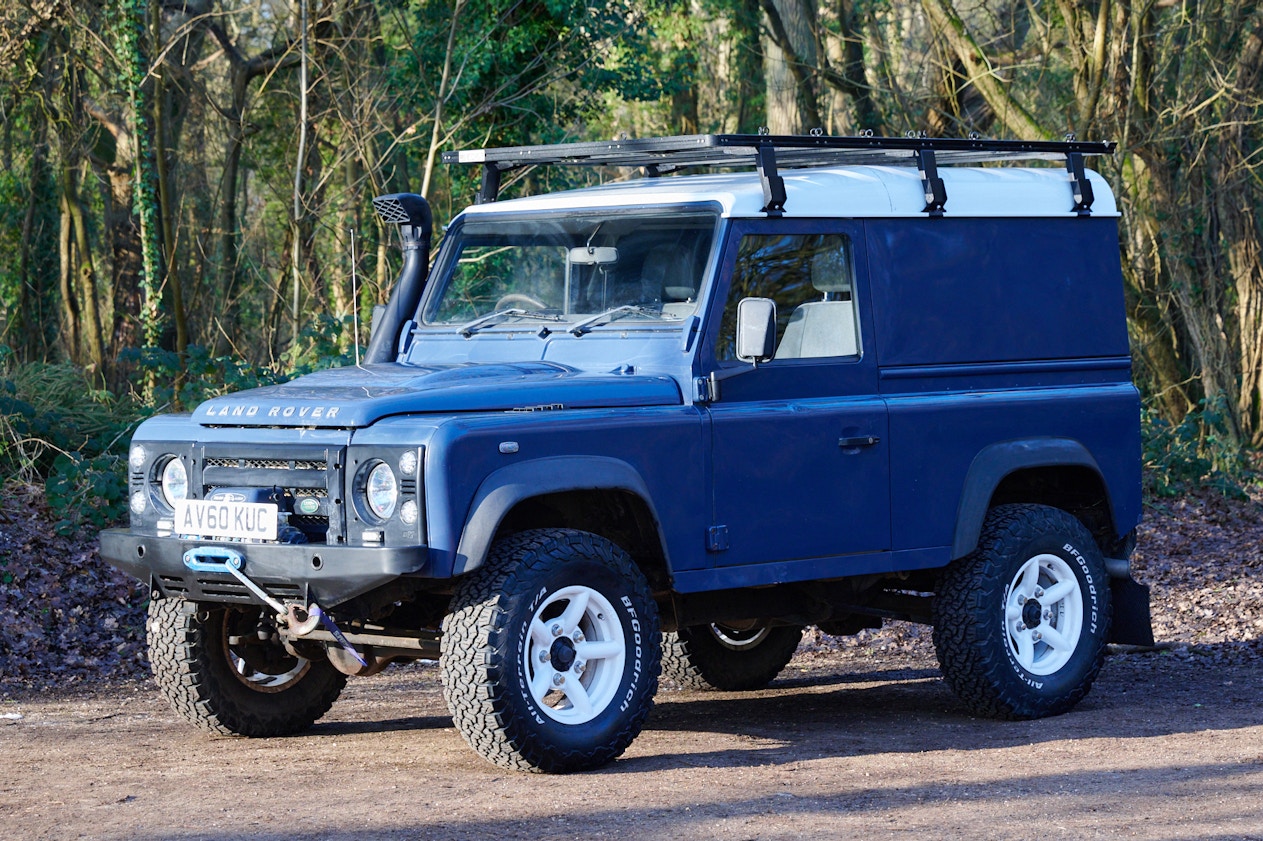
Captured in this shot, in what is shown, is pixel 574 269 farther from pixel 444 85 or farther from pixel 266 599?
pixel 444 85

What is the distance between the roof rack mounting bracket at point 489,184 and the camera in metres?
7.55

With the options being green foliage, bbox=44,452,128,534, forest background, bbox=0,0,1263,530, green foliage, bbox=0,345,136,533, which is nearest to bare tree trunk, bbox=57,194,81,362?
forest background, bbox=0,0,1263,530

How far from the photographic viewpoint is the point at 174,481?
Result: 6176 mm

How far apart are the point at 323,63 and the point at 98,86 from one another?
13.1 feet

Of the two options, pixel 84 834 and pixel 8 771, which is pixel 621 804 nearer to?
pixel 84 834

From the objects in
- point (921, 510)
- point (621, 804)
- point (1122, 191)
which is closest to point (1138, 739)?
point (921, 510)

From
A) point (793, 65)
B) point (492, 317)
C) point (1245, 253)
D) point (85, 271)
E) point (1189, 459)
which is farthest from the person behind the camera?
point (85, 271)

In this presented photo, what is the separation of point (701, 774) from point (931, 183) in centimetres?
278

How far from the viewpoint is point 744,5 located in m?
21.2

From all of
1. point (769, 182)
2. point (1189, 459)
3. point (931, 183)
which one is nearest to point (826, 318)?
point (769, 182)

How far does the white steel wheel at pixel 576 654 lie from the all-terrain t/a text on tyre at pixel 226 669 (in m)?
1.33

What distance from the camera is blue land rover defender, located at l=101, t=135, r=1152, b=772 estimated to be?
5.68 m

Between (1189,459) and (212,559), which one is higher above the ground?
(212,559)

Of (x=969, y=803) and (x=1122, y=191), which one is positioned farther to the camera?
(x=1122, y=191)
